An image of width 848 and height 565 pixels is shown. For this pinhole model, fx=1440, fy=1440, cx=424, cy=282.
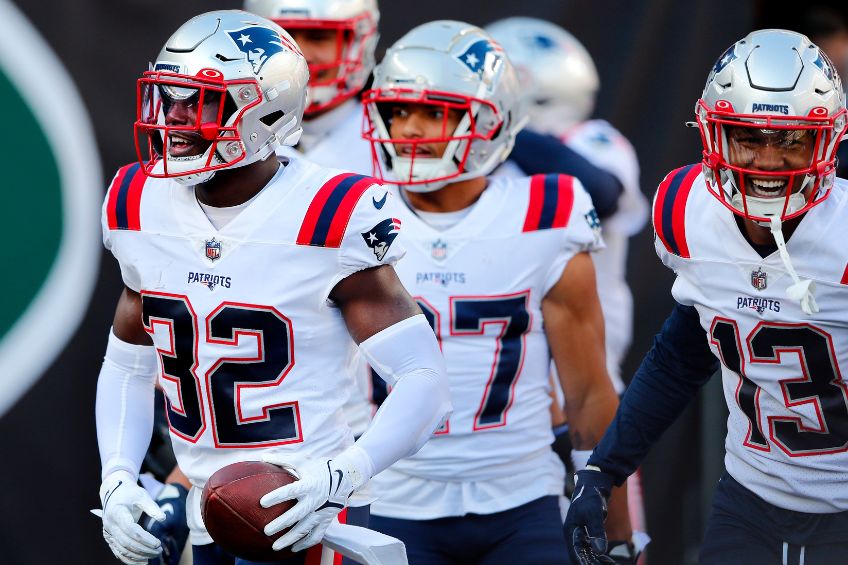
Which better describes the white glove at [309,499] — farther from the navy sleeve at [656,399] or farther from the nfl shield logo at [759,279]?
the nfl shield logo at [759,279]

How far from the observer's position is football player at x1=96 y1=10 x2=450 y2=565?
103 inches

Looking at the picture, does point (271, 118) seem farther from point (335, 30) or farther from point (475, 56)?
point (335, 30)

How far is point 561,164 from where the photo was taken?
405 centimetres

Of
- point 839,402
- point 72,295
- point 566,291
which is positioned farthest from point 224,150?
point 72,295

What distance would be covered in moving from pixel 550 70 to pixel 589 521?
7.17 feet

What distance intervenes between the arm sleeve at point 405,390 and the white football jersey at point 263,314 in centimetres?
11

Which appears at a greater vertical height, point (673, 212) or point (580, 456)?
point (673, 212)

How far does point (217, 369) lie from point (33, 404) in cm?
176

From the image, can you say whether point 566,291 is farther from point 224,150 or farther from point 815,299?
point 224,150

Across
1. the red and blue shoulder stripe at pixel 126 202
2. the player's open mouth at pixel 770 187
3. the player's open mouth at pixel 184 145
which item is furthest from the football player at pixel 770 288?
the red and blue shoulder stripe at pixel 126 202

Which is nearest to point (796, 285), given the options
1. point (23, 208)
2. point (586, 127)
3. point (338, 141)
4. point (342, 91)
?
point (338, 141)

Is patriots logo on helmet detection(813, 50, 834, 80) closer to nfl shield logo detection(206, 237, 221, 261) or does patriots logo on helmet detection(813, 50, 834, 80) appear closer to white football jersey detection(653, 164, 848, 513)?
white football jersey detection(653, 164, 848, 513)

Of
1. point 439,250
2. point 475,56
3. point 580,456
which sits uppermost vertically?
point 475,56

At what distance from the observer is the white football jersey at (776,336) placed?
2652 millimetres
